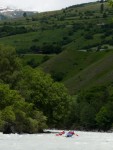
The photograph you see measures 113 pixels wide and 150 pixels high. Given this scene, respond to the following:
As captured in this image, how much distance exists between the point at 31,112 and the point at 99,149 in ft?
148

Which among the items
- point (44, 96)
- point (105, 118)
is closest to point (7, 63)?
point (44, 96)

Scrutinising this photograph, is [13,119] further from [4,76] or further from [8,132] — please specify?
[4,76]

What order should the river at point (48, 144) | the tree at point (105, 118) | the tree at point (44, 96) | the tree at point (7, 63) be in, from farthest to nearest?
the tree at point (105, 118)
the tree at point (7, 63)
the tree at point (44, 96)
the river at point (48, 144)

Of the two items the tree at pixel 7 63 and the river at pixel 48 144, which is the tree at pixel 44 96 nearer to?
the tree at pixel 7 63

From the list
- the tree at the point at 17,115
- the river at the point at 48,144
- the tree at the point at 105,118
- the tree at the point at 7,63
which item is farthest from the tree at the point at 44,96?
the tree at the point at 105,118

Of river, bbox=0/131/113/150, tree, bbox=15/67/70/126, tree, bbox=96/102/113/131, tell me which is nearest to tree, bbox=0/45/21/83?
tree, bbox=15/67/70/126

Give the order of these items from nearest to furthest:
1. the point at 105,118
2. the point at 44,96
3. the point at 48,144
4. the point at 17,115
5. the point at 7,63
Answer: the point at 48,144
the point at 17,115
the point at 44,96
the point at 7,63
the point at 105,118

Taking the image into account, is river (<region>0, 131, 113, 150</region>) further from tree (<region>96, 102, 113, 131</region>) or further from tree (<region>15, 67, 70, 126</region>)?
tree (<region>96, 102, 113, 131</region>)

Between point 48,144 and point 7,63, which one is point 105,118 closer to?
point 7,63

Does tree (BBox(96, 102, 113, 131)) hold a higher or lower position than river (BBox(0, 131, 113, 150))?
lower

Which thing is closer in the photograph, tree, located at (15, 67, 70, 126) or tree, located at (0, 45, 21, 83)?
tree, located at (15, 67, 70, 126)

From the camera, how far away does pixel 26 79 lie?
389 ft

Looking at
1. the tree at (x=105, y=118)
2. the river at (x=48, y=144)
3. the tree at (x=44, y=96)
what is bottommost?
the tree at (x=105, y=118)

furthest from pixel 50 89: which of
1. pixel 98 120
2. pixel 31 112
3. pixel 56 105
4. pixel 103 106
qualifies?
pixel 103 106
